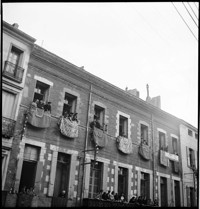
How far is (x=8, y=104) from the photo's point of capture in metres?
10.6

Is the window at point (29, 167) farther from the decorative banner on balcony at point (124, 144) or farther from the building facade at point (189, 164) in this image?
the building facade at point (189, 164)

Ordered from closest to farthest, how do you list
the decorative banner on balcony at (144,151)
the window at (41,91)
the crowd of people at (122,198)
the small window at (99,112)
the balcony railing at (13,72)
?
the balcony railing at (13,72) → the crowd of people at (122,198) → the window at (41,91) → the small window at (99,112) → the decorative banner on balcony at (144,151)

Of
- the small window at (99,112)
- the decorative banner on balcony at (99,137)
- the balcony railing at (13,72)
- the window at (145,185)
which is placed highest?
the balcony railing at (13,72)

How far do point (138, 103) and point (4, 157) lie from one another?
987 cm

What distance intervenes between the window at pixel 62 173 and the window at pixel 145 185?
558cm

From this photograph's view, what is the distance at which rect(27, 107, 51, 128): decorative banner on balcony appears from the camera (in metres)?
10.9

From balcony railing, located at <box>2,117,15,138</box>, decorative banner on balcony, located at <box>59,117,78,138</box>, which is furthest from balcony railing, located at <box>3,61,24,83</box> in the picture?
decorative banner on balcony, located at <box>59,117,78,138</box>

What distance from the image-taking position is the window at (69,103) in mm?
13219

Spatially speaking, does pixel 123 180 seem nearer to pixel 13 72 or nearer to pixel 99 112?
pixel 99 112

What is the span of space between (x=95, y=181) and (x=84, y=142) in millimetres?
2204

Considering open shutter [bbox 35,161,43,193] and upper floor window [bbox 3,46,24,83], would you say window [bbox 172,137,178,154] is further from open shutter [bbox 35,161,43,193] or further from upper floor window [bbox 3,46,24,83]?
upper floor window [bbox 3,46,24,83]

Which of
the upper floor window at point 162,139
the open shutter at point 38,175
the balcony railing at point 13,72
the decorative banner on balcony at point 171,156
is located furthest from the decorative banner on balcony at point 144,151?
the balcony railing at point 13,72

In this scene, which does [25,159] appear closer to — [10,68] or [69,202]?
[69,202]

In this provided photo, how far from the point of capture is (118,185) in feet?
45.4
